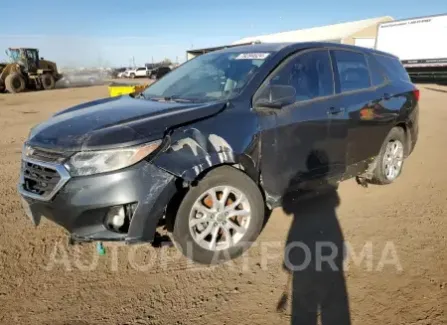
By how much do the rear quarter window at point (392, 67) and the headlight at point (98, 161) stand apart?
3.65m

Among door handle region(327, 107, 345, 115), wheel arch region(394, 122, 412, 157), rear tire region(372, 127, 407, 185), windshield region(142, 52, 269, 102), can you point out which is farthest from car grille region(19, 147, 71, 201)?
wheel arch region(394, 122, 412, 157)

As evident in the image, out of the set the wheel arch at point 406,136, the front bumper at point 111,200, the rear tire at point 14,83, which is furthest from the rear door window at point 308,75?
the rear tire at point 14,83

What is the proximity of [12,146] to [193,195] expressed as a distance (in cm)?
635

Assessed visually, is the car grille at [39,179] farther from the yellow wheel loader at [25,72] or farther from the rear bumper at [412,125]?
the yellow wheel loader at [25,72]

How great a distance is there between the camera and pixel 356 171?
4387mm

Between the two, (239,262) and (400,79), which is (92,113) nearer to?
(239,262)

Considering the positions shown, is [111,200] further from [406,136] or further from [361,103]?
[406,136]

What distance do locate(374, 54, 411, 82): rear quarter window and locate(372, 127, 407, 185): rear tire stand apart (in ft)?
2.27

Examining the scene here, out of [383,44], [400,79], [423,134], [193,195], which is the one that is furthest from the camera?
[383,44]

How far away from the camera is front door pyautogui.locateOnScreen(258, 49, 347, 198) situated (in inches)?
133

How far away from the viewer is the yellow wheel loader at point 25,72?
26019 millimetres

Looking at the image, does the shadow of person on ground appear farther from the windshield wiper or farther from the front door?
the windshield wiper

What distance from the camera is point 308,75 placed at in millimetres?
3830

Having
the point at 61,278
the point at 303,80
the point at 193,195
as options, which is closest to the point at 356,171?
the point at 303,80
